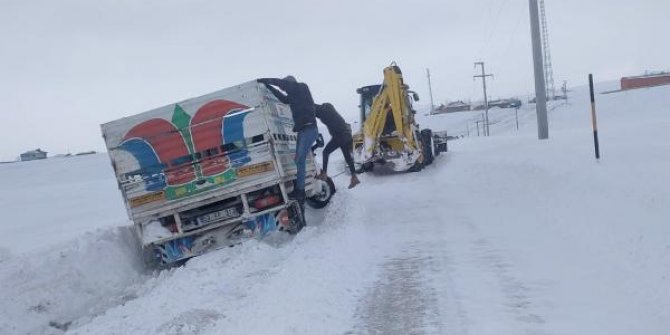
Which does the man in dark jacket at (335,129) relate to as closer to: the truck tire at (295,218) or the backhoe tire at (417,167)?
the truck tire at (295,218)

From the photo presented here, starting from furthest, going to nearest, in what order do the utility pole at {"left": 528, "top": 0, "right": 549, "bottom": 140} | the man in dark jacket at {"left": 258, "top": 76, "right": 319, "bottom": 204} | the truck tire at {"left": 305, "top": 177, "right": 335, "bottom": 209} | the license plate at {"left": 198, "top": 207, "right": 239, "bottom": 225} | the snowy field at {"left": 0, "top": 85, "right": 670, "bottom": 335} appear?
the utility pole at {"left": 528, "top": 0, "right": 549, "bottom": 140}, the truck tire at {"left": 305, "top": 177, "right": 335, "bottom": 209}, the man in dark jacket at {"left": 258, "top": 76, "right": 319, "bottom": 204}, the license plate at {"left": 198, "top": 207, "right": 239, "bottom": 225}, the snowy field at {"left": 0, "top": 85, "right": 670, "bottom": 335}

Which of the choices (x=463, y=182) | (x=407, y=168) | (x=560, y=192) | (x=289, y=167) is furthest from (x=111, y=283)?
(x=407, y=168)

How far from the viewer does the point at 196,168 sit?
8.56m

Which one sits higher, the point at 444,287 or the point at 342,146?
the point at 342,146

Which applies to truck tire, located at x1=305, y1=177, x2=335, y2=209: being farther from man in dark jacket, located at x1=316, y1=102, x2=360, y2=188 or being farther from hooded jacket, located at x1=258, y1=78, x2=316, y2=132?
hooded jacket, located at x1=258, y1=78, x2=316, y2=132

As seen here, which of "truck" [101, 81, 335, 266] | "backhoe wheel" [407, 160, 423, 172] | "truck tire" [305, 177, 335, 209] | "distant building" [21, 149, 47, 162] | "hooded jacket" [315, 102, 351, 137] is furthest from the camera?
"distant building" [21, 149, 47, 162]

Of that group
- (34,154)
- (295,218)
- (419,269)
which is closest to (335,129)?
(295,218)

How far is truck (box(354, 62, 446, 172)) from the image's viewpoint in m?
16.8

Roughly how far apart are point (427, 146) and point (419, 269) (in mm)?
12203

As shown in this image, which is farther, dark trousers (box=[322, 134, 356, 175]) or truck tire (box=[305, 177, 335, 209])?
truck tire (box=[305, 177, 335, 209])

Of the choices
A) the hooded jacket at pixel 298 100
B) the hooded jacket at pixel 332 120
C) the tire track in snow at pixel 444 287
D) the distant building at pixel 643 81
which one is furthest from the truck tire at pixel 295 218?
the distant building at pixel 643 81

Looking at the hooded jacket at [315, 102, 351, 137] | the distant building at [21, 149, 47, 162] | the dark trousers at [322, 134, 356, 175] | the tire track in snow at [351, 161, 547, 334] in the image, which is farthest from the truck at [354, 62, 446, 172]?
the distant building at [21, 149, 47, 162]

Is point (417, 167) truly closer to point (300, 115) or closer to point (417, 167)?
point (417, 167)

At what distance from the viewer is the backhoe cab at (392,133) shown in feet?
55.0
